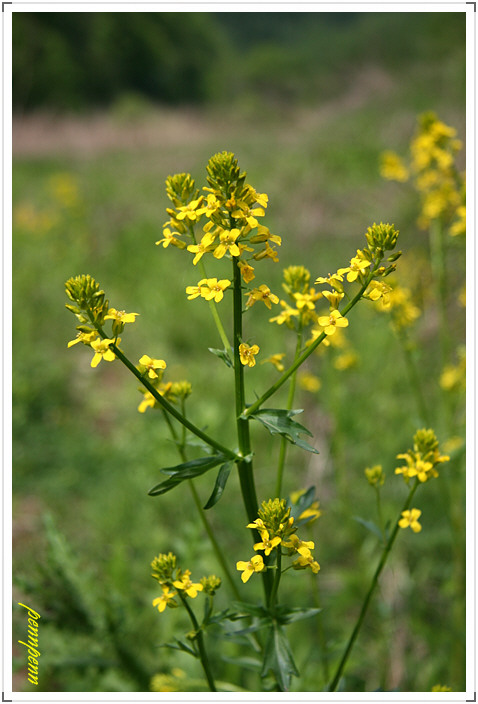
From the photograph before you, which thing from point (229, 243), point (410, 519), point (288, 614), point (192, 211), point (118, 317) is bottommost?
point (288, 614)

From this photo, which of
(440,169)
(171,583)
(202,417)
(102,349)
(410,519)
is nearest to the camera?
(102,349)

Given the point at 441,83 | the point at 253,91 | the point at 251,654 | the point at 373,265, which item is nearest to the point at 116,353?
the point at 373,265

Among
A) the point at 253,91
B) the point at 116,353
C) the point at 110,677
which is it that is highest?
the point at 253,91

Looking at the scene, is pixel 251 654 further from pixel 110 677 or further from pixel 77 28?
pixel 77 28

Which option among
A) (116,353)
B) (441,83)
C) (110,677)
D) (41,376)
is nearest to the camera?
(116,353)

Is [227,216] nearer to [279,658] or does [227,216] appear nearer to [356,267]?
[356,267]

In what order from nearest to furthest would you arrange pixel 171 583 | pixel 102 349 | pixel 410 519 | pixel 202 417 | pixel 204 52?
pixel 102 349, pixel 171 583, pixel 410 519, pixel 202 417, pixel 204 52

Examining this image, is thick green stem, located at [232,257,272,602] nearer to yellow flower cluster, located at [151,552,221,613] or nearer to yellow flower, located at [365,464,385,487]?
yellow flower cluster, located at [151,552,221,613]

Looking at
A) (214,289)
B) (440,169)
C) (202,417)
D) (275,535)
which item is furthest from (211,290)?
(202,417)
